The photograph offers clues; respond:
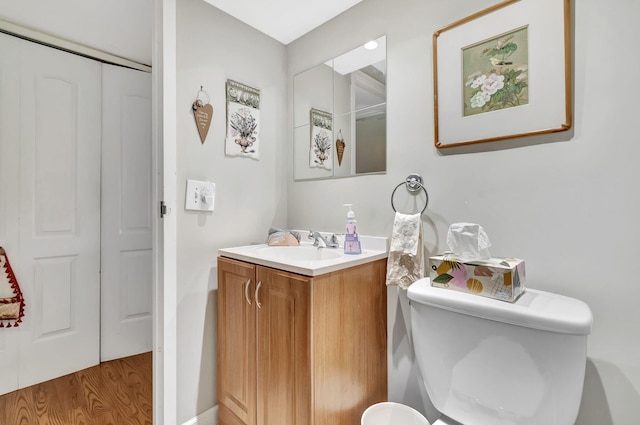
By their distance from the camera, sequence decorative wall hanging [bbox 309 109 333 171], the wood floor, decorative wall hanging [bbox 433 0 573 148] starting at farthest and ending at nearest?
decorative wall hanging [bbox 309 109 333 171]
the wood floor
decorative wall hanging [bbox 433 0 573 148]

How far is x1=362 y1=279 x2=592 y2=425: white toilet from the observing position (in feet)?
2.27

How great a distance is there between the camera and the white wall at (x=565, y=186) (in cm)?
81

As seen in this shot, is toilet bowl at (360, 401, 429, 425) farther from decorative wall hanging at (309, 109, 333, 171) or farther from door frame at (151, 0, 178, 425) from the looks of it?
decorative wall hanging at (309, 109, 333, 171)

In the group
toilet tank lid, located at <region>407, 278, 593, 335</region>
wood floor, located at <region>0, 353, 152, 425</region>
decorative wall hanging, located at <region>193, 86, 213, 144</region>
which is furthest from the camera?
wood floor, located at <region>0, 353, 152, 425</region>

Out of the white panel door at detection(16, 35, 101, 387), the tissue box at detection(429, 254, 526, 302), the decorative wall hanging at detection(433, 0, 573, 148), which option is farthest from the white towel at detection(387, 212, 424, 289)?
the white panel door at detection(16, 35, 101, 387)

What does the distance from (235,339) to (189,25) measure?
4.83 ft

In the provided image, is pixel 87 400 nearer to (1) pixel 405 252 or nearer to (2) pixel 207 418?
(2) pixel 207 418

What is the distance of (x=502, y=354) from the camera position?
2.49 ft

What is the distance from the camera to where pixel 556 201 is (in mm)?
912

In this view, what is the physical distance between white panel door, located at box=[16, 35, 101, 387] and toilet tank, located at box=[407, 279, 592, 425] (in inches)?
84.0

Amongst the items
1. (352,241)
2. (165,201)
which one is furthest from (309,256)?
(165,201)

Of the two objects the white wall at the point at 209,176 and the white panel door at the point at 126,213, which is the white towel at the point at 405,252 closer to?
the white wall at the point at 209,176

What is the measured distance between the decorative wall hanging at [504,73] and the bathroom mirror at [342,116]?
0.29 meters

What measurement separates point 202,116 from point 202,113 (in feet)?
0.05
